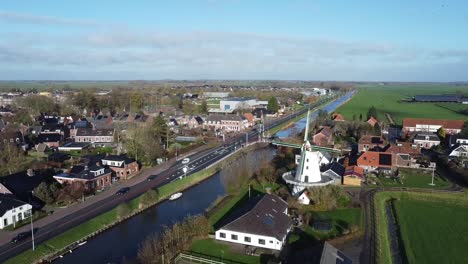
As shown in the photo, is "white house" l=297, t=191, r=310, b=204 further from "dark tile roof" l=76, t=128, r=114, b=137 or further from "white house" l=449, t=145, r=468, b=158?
"dark tile roof" l=76, t=128, r=114, b=137

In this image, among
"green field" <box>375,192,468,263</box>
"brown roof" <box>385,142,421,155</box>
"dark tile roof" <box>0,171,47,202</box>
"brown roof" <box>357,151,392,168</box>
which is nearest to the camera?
"green field" <box>375,192,468,263</box>

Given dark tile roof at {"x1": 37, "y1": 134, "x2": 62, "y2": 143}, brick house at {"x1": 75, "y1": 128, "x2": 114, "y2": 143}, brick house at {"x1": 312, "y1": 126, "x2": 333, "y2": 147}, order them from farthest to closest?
1. brick house at {"x1": 75, "y1": 128, "x2": 114, "y2": 143}
2. dark tile roof at {"x1": 37, "y1": 134, "x2": 62, "y2": 143}
3. brick house at {"x1": 312, "y1": 126, "x2": 333, "y2": 147}

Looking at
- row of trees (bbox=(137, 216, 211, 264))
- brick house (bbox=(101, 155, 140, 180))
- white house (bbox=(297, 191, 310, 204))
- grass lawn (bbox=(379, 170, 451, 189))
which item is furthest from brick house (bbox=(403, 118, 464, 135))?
row of trees (bbox=(137, 216, 211, 264))

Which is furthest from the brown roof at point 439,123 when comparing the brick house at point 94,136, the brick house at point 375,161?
the brick house at point 94,136

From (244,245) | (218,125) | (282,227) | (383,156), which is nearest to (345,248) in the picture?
(282,227)

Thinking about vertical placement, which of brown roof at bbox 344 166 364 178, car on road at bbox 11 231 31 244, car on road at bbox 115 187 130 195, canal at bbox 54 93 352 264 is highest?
brown roof at bbox 344 166 364 178

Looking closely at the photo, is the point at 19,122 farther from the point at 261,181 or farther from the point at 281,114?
the point at 281,114

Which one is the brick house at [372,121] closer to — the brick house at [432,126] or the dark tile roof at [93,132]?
the brick house at [432,126]

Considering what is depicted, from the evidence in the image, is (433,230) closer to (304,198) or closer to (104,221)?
Result: (304,198)
